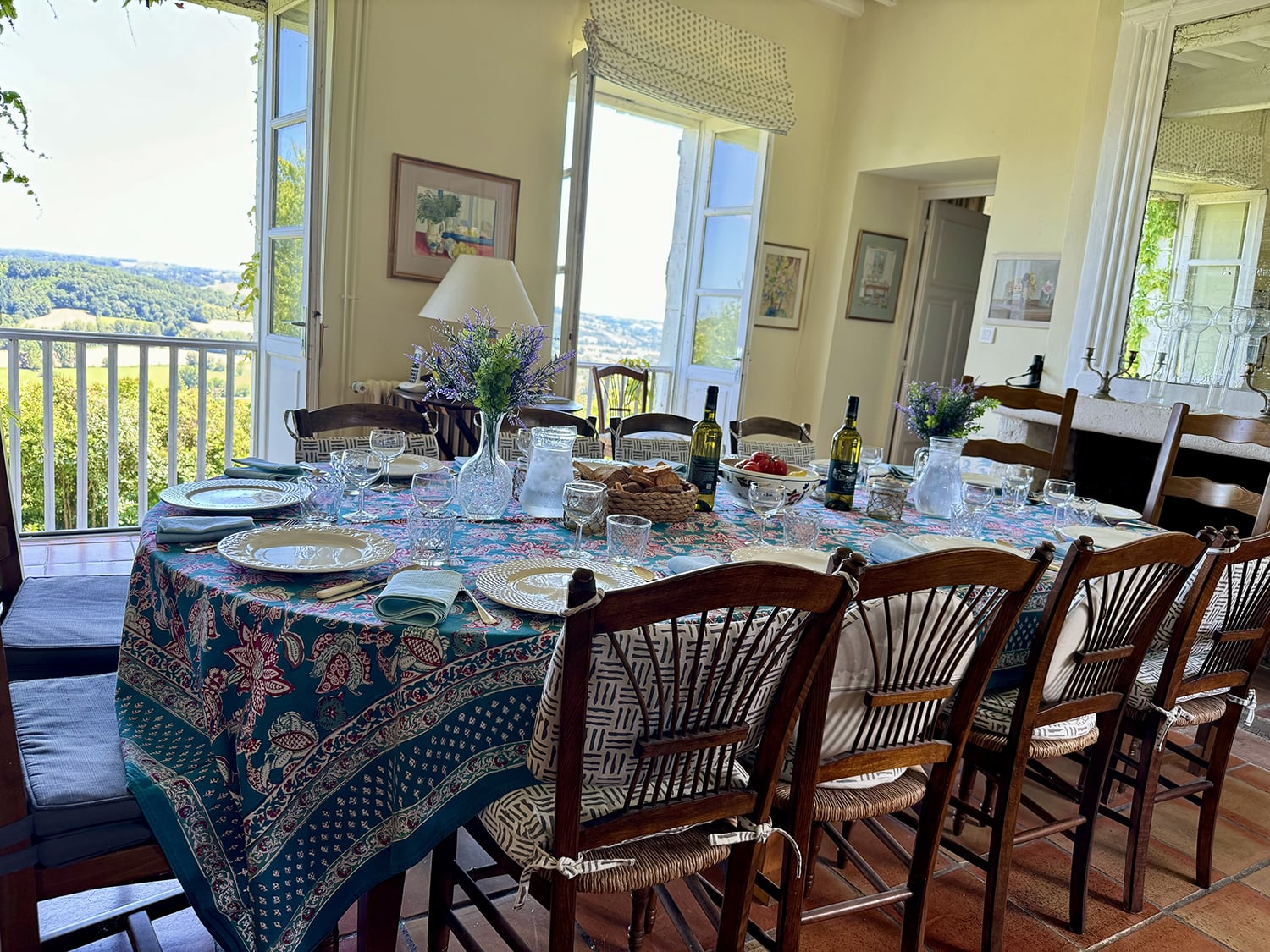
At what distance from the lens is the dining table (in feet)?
3.95

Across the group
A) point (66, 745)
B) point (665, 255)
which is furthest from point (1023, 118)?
point (66, 745)

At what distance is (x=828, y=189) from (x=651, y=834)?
5458 mm

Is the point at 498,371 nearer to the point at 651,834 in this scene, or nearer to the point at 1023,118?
the point at 651,834

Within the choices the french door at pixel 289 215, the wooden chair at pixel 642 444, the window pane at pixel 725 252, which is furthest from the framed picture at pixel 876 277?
the french door at pixel 289 215

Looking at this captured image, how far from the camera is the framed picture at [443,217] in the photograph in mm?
4141

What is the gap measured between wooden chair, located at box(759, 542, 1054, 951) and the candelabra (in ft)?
10.6

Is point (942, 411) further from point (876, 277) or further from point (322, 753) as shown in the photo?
point (876, 277)

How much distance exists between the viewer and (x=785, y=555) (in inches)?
A: 68.1

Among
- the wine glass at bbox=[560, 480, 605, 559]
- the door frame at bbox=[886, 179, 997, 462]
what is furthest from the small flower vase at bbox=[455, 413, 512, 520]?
the door frame at bbox=[886, 179, 997, 462]

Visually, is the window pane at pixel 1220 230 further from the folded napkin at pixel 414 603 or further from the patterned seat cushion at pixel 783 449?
the folded napkin at pixel 414 603

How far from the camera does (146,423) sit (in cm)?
405

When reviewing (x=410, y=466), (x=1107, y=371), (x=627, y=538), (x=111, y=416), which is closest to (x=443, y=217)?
(x=111, y=416)

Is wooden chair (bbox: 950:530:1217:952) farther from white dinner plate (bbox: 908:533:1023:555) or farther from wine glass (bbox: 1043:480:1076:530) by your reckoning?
wine glass (bbox: 1043:480:1076:530)

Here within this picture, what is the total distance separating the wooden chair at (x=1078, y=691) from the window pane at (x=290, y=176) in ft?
11.7
